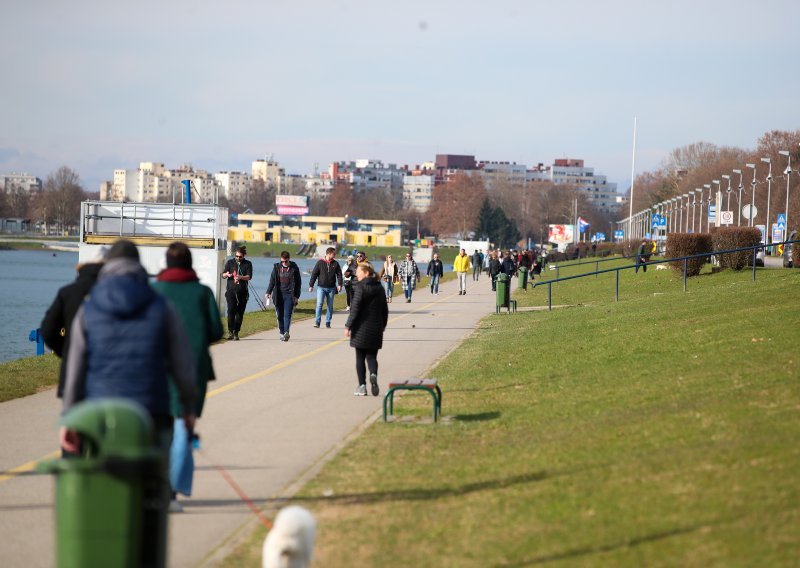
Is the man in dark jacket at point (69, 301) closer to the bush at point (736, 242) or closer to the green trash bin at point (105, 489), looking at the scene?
the green trash bin at point (105, 489)

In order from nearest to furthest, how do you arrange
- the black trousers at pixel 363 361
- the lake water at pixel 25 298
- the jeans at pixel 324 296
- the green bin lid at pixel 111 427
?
the green bin lid at pixel 111 427, the black trousers at pixel 363 361, the jeans at pixel 324 296, the lake water at pixel 25 298

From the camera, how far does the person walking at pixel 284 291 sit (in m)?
22.7

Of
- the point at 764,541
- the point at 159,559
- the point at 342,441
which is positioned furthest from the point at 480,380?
the point at 159,559

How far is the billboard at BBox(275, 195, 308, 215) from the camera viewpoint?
631 ft

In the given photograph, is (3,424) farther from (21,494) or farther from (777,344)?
(777,344)

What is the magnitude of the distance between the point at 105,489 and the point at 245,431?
7.23m

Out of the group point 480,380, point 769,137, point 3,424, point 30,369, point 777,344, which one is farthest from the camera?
point 769,137

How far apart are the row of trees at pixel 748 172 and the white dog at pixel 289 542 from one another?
50.8 m

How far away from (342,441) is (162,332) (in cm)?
515

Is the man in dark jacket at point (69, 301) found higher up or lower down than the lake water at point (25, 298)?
higher up

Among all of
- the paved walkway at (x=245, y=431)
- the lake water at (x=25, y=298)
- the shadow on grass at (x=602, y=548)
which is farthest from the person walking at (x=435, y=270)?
the shadow on grass at (x=602, y=548)

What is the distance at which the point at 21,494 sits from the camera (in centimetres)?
865

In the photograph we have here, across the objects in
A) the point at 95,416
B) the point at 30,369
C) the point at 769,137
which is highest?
the point at 769,137

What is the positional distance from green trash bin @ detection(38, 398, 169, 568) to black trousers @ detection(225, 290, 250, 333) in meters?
A: 18.1
